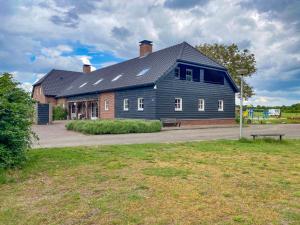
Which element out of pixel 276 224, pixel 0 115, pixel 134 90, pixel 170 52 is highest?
pixel 170 52

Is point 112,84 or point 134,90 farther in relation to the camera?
point 112,84

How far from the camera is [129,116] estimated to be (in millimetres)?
26484

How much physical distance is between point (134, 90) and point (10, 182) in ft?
66.8

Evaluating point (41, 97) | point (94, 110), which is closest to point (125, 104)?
point (94, 110)

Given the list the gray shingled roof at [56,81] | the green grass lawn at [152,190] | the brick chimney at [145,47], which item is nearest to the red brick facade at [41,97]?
the gray shingled roof at [56,81]

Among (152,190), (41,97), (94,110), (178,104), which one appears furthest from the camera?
(41,97)

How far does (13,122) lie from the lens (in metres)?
6.87

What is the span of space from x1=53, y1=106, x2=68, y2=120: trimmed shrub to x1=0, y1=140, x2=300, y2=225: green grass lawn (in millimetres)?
29022

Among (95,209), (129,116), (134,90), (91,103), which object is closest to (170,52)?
(134,90)

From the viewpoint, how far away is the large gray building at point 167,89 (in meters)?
24.4

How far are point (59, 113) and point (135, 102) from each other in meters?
14.9

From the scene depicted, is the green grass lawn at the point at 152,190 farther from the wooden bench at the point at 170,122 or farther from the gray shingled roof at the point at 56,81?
the gray shingled roof at the point at 56,81

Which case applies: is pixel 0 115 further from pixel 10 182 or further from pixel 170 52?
pixel 170 52

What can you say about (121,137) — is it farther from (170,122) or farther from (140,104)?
(140,104)
